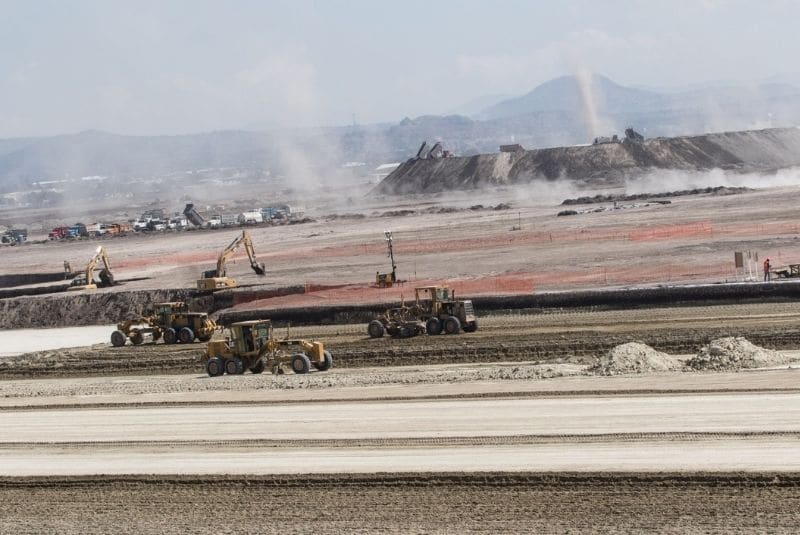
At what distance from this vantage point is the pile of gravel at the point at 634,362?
27562 mm

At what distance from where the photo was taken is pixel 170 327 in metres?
40.8

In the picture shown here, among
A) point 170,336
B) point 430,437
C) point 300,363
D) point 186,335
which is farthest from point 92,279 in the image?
point 430,437

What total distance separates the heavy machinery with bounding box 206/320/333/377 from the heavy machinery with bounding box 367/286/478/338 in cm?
469

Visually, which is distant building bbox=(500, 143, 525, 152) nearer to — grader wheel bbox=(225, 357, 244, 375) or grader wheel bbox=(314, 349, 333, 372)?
grader wheel bbox=(314, 349, 333, 372)

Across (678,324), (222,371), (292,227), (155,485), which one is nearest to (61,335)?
(222,371)

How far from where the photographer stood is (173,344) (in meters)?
40.5

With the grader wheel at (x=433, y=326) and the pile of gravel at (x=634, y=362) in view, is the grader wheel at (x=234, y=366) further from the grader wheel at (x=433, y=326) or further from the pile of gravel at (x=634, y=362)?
the pile of gravel at (x=634, y=362)

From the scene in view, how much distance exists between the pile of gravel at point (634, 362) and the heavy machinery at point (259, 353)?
731 cm

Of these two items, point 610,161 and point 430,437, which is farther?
point 610,161

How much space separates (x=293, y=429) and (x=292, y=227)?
71.9 metres

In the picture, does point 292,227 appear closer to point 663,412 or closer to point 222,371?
point 222,371

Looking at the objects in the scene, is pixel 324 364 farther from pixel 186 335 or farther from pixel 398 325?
pixel 186 335

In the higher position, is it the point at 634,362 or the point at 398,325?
the point at 398,325

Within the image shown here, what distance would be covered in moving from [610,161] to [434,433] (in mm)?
109629
